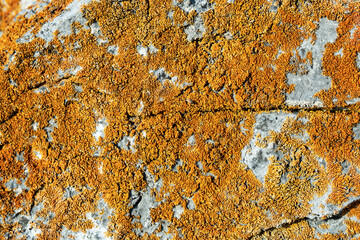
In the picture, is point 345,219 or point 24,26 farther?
point 24,26

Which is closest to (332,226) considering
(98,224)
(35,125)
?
(98,224)

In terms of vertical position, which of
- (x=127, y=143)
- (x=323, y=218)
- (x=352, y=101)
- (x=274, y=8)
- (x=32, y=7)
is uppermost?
(x=32, y=7)

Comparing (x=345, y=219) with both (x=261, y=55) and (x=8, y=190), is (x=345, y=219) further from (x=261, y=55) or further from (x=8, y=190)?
(x=8, y=190)

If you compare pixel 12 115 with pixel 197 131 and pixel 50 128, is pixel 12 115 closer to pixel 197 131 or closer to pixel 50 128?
pixel 50 128

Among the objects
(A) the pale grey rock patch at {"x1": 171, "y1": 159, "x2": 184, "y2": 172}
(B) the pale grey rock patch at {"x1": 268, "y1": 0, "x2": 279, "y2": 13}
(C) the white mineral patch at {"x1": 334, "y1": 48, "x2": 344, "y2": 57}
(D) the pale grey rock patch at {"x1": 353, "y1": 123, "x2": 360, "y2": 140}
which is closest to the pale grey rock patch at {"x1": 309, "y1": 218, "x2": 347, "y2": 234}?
(D) the pale grey rock patch at {"x1": 353, "y1": 123, "x2": 360, "y2": 140}

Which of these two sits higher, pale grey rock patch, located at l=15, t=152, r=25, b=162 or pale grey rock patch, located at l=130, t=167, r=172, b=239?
pale grey rock patch, located at l=15, t=152, r=25, b=162

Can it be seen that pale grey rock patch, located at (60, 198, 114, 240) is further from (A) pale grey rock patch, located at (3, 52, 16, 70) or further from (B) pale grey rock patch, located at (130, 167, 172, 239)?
(A) pale grey rock patch, located at (3, 52, 16, 70)

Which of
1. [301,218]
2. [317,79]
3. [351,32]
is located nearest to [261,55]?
[317,79]
